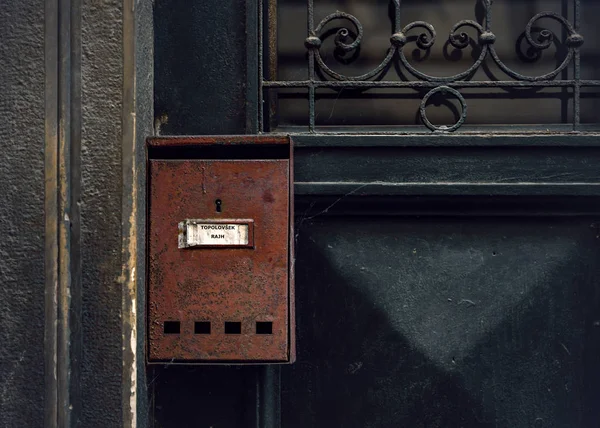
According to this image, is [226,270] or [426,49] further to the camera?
[426,49]

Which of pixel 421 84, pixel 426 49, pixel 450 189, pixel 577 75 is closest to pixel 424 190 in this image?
pixel 450 189

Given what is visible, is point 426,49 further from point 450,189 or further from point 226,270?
point 226,270

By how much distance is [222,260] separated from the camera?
157 cm

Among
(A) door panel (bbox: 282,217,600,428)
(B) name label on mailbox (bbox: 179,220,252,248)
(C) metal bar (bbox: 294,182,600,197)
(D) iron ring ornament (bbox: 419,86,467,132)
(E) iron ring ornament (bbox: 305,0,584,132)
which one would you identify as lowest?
(A) door panel (bbox: 282,217,600,428)

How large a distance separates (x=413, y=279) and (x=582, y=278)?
21.9 inches

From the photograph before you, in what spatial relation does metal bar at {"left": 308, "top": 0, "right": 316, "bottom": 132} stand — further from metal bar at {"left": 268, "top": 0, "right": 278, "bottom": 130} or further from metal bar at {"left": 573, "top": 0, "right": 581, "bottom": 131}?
metal bar at {"left": 573, "top": 0, "right": 581, "bottom": 131}

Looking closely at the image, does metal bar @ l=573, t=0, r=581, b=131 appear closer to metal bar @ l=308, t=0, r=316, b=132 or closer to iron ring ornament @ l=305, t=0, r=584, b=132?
iron ring ornament @ l=305, t=0, r=584, b=132

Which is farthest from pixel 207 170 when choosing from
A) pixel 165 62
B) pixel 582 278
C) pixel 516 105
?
pixel 582 278

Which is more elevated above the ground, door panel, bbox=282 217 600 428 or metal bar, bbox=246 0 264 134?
metal bar, bbox=246 0 264 134

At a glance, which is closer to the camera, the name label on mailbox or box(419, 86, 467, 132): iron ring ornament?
the name label on mailbox

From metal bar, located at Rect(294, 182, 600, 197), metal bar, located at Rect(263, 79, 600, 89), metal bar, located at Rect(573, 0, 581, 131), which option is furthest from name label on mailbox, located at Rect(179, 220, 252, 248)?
metal bar, located at Rect(573, 0, 581, 131)

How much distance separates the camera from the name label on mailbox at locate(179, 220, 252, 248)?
1560 mm

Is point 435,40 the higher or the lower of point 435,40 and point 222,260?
the higher

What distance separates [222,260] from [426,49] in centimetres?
96
